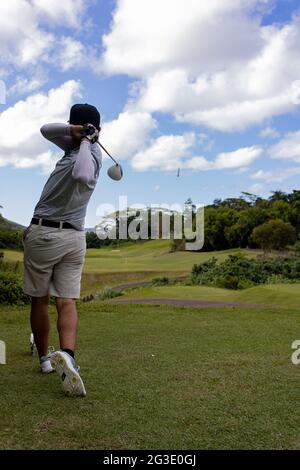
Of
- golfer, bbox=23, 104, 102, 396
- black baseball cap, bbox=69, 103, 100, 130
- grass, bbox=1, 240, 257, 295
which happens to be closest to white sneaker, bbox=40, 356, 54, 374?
golfer, bbox=23, 104, 102, 396

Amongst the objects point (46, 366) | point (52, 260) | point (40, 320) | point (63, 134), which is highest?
point (63, 134)

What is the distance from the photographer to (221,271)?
1008 inches

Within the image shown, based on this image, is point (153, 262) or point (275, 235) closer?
point (275, 235)

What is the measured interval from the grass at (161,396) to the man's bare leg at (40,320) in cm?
21

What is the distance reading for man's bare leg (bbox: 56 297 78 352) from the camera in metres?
3.71

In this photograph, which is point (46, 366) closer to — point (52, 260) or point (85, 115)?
point (52, 260)

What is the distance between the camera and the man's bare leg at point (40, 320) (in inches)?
158

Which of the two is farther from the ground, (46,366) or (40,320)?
(40,320)

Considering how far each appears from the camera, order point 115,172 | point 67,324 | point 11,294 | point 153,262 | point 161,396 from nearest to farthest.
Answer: point 161,396
point 67,324
point 115,172
point 11,294
point 153,262

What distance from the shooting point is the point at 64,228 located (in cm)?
384

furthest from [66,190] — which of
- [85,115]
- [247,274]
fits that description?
[247,274]

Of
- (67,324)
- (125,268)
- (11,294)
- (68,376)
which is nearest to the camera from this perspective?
(68,376)

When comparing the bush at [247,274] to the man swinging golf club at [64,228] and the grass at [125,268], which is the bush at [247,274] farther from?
the man swinging golf club at [64,228]

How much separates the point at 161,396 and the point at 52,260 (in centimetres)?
120
